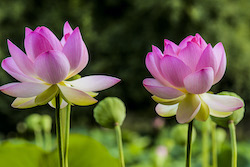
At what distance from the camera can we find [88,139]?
348 mm

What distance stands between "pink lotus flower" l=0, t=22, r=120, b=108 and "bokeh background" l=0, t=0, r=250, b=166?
10.3ft

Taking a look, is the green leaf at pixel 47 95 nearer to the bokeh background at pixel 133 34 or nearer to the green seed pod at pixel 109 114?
the green seed pod at pixel 109 114

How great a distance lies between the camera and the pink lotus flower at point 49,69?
0.20 metres

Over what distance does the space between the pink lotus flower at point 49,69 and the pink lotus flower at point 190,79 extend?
3 cm

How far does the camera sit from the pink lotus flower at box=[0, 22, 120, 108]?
8.0 inches

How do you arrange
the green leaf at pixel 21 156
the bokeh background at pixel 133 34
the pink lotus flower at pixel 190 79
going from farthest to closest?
the bokeh background at pixel 133 34, the green leaf at pixel 21 156, the pink lotus flower at pixel 190 79

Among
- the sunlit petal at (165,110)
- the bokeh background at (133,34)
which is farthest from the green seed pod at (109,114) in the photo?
the bokeh background at (133,34)

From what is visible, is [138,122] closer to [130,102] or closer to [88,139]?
[130,102]

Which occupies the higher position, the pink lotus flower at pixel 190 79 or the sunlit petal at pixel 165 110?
the pink lotus flower at pixel 190 79

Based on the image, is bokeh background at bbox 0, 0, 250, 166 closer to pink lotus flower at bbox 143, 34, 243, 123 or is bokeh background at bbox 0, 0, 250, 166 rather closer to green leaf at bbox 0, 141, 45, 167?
green leaf at bbox 0, 141, 45, 167

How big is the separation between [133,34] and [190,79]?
12.3 feet

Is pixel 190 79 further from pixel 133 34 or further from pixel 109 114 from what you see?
pixel 133 34

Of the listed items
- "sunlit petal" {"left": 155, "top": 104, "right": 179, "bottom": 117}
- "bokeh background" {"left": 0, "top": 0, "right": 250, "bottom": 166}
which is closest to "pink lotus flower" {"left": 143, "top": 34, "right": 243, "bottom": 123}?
"sunlit petal" {"left": 155, "top": 104, "right": 179, "bottom": 117}

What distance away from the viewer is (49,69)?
204 millimetres
